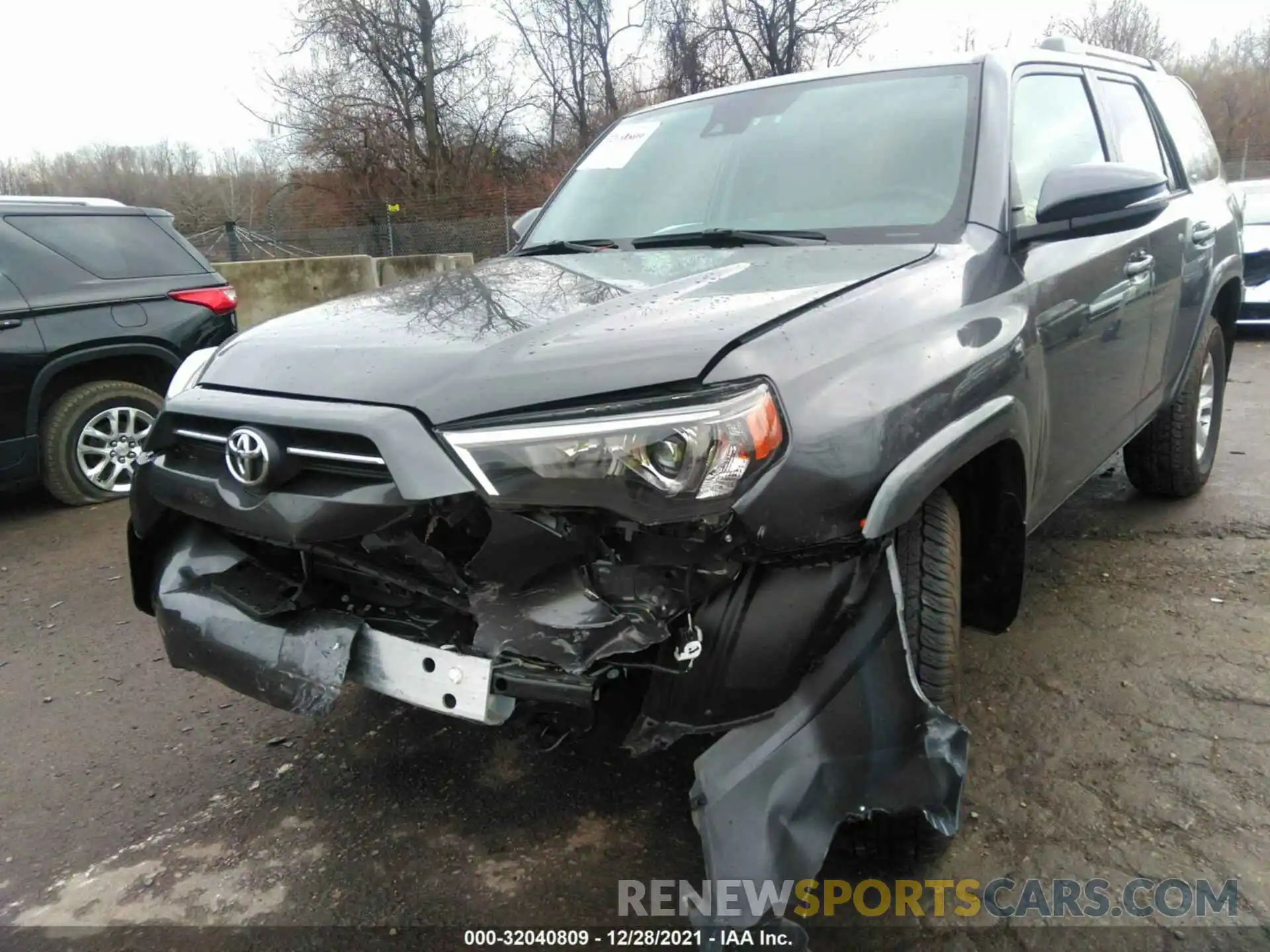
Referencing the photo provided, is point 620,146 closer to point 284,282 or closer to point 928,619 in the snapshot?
point 928,619

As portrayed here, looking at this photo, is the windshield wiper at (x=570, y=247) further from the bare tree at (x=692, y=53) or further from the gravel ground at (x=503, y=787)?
the bare tree at (x=692, y=53)

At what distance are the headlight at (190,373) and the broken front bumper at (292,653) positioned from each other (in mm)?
337

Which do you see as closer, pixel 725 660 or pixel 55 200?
pixel 725 660

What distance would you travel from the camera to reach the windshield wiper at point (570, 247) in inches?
115

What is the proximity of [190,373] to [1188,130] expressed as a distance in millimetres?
4274

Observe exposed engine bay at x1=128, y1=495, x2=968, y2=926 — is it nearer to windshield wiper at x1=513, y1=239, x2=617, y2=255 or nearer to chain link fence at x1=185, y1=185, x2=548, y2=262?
windshield wiper at x1=513, y1=239, x2=617, y2=255

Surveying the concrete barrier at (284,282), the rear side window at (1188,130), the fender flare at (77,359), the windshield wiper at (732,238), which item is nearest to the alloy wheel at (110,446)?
the fender flare at (77,359)

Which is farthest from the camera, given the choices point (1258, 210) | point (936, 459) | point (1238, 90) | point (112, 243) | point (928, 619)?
point (1238, 90)

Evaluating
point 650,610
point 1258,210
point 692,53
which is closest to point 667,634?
point 650,610

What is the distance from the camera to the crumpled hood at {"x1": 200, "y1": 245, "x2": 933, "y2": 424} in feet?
5.52

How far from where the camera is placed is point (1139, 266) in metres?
3.08

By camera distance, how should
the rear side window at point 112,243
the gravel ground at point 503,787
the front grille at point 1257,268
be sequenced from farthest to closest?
the front grille at point 1257,268 < the rear side window at point 112,243 < the gravel ground at point 503,787

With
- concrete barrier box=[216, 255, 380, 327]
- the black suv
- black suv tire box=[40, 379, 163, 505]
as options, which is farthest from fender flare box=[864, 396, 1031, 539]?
concrete barrier box=[216, 255, 380, 327]

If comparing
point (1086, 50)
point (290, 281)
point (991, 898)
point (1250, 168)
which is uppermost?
point (1086, 50)
